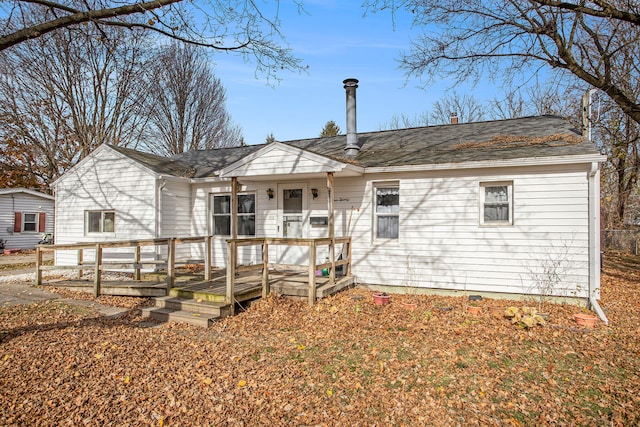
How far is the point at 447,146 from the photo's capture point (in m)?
10.1

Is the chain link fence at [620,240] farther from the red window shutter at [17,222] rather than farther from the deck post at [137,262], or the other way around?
the red window shutter at [17,222]

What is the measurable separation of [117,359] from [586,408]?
5.47m

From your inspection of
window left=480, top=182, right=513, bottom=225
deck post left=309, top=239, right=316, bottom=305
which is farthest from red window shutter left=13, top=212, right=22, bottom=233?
window left=480, top=182, right=513, bottom=225

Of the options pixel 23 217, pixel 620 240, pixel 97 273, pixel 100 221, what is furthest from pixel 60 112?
pixel 620 240

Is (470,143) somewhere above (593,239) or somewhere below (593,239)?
above

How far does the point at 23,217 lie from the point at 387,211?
22.4 m

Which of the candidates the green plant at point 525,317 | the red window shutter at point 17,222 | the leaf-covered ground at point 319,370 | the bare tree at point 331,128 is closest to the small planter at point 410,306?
the leaf-covered ground at point 319,370

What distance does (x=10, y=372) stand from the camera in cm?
452

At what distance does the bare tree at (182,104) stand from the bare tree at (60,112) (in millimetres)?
2009

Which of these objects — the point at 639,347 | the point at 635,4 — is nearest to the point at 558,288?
the point at 639,347

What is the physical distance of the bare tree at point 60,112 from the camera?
21.8m

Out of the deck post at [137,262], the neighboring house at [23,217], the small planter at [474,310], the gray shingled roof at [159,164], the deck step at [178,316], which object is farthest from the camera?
the neighboring house at [23,217]

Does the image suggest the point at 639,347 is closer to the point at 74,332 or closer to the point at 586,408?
the point at 586,408

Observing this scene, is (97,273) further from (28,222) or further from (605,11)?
(28,222)
